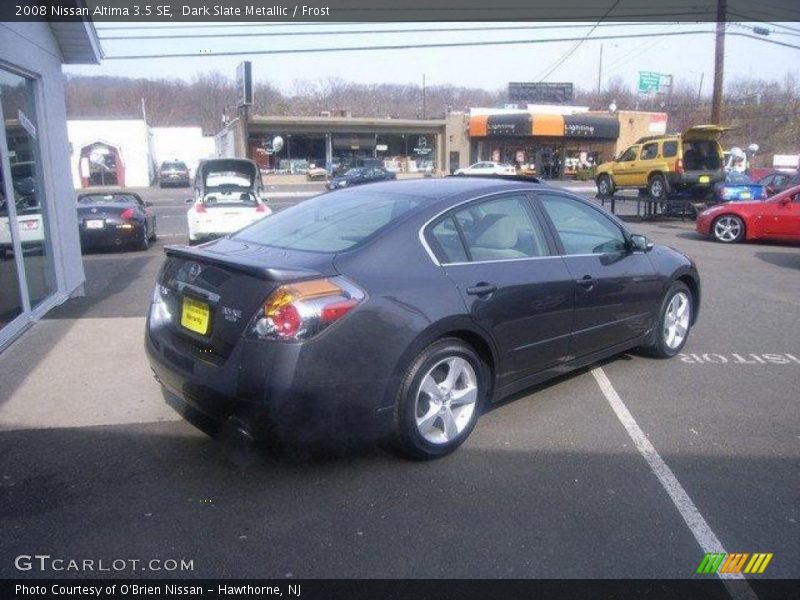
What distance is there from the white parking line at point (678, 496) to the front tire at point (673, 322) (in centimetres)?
94

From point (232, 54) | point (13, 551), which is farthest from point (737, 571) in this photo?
point (232, 54)

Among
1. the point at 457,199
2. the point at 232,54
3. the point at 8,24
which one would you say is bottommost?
the point at 457,199

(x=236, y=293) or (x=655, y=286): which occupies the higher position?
(x=236, y=293)

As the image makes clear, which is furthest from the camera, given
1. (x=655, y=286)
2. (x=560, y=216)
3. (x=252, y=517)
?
(x=655, y=286)

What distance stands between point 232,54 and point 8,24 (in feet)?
53.5

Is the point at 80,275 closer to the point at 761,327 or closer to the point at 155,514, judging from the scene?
the point at 155,514

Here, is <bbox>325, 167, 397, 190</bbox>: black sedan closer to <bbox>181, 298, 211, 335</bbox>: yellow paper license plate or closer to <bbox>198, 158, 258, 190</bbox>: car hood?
<bbox>198, 158, 258, 190</bbox>: car hood

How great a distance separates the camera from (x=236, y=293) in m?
3.30

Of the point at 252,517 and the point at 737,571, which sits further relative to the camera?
the point at 252,517

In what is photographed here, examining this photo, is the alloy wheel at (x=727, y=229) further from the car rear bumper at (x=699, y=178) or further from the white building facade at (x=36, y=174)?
the white building facade at (x=36, y=174)

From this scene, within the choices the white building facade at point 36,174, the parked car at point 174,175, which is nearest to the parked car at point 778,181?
the white building facade at point 36,174

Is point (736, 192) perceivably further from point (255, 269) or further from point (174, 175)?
point (174, 175)

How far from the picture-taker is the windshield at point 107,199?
13.8 m
